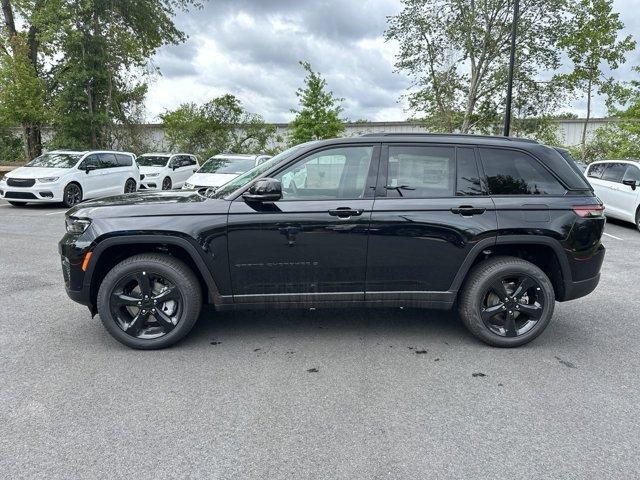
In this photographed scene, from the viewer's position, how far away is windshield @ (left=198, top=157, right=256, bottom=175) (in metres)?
13.6

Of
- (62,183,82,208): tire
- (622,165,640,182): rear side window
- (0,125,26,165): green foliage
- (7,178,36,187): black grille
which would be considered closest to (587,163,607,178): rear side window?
(622,165,640,182): rear side window

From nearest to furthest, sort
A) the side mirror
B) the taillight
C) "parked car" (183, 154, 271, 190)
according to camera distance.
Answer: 1. the side mirror
2. the taillight
3. "parked car" (183, 154, 271, 190)

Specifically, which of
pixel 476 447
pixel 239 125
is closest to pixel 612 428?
pixel 476 447

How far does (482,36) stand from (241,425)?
24.2 m

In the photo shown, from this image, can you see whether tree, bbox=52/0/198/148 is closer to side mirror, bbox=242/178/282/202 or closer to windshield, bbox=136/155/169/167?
windshield, bbox=136/155/169/167

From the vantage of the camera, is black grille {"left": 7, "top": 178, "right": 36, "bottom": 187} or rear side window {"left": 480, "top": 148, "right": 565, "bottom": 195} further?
black grille {"left": 7, "top": 178, "right": 36, "bottom": 187}

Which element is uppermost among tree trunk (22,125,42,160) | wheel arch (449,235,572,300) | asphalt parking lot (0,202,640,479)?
tree trunk (22,125,42,160)

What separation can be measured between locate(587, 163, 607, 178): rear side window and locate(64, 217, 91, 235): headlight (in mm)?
12664

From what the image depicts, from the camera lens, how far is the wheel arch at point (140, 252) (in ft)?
12.0

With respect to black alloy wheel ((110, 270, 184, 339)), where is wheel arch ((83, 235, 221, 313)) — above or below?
above

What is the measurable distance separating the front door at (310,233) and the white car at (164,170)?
14.1 meters

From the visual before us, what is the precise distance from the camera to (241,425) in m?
2.76

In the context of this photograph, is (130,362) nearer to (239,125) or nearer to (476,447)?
(476,447)

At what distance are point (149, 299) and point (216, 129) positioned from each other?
23.4 m
